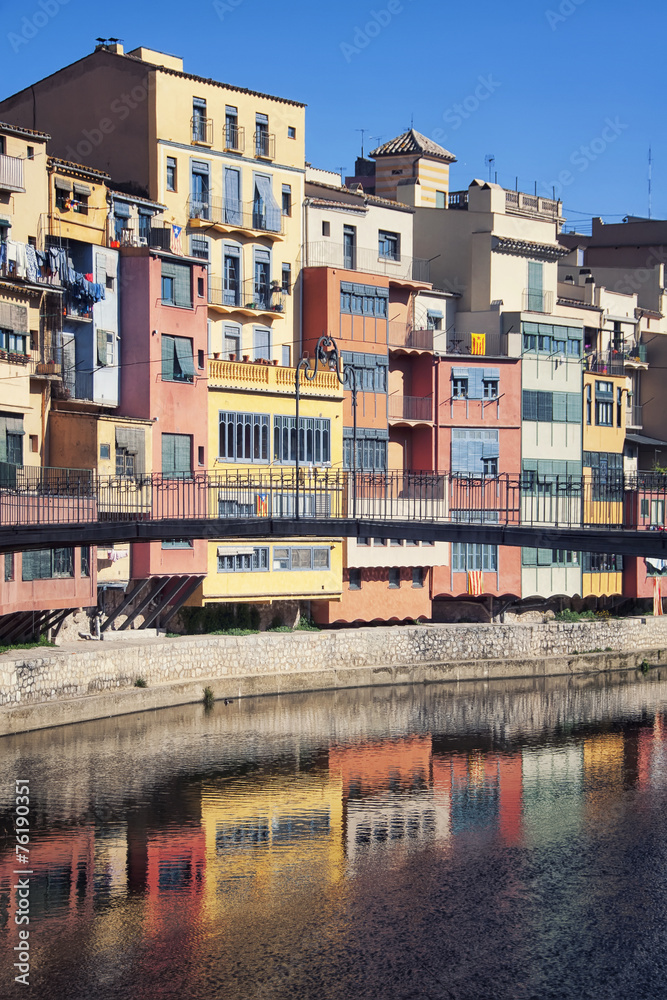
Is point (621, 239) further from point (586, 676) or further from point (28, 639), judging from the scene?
point (28, 639)

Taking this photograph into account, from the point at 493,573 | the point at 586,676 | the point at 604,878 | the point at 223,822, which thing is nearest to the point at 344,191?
the point at 493,573

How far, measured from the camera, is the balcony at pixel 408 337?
5800 centimetres

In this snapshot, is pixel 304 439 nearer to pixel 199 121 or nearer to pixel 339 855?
pixel 199 121

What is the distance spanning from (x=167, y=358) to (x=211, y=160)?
865 centimetres

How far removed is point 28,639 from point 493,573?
21146mm

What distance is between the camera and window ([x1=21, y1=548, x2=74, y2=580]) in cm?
4203

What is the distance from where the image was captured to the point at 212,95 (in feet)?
173

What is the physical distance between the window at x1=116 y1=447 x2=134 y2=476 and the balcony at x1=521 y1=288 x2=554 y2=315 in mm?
23229

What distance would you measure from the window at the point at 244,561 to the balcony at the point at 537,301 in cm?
1838

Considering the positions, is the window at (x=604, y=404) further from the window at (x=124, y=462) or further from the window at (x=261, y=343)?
the window at (x=124, y=462)

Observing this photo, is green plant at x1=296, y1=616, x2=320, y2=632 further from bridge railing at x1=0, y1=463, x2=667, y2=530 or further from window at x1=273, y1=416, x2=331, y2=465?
window at x1=273, y1=416, x2=331, y2=465

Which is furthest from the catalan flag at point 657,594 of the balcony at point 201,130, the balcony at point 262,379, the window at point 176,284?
the balcony at point 201,130

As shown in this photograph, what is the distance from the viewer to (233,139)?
2099 inches

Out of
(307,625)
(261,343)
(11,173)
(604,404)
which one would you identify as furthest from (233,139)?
(604,404)
